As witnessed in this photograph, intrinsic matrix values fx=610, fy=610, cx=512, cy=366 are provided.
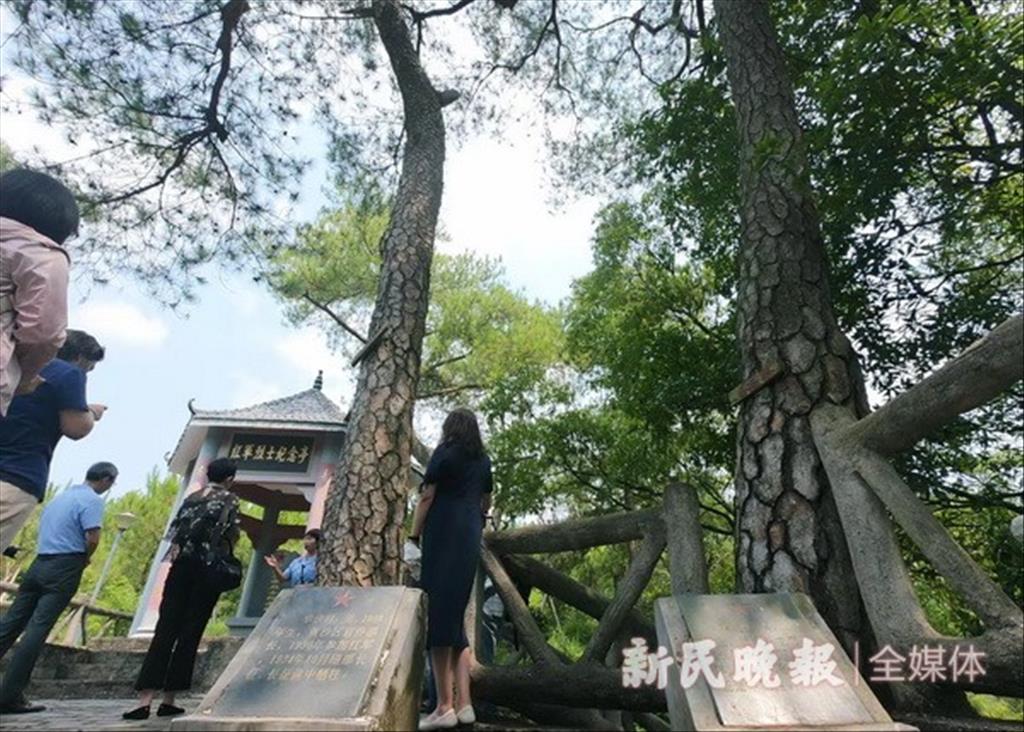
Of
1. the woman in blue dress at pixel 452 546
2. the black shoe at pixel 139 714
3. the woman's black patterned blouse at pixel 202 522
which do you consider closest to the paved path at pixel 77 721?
the black shoe at pixel 139 714

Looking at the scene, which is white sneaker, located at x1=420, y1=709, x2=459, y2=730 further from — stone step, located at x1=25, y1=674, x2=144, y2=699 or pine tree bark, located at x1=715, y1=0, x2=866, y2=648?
stone step, located at x1=25, y1=674, x2=144, y2=699

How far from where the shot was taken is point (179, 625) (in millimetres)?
3230

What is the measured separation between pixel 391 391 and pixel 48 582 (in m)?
2.27

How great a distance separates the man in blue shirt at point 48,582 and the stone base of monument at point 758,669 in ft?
11.0

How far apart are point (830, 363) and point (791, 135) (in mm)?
1803

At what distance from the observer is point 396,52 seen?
649 cm

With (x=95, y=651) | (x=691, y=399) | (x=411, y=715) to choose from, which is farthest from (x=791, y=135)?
(x=95, y=651)

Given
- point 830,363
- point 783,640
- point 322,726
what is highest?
point 830,363

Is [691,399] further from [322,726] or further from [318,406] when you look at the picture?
[318,406]

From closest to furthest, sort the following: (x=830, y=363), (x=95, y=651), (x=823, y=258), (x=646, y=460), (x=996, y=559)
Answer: (x=830, y=363) → (x=823, y=258) → (x=996, y=559) → (x=95, y=651) → (x=646, y=460)

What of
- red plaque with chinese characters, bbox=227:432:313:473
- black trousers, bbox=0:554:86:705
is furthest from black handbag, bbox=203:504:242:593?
red plaque with chinese characters, bbox=227:432:313:473

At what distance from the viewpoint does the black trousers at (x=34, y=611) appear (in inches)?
129

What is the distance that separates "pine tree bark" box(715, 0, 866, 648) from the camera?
271 centimetres

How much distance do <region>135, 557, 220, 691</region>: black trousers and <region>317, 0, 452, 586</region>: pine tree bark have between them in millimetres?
673
